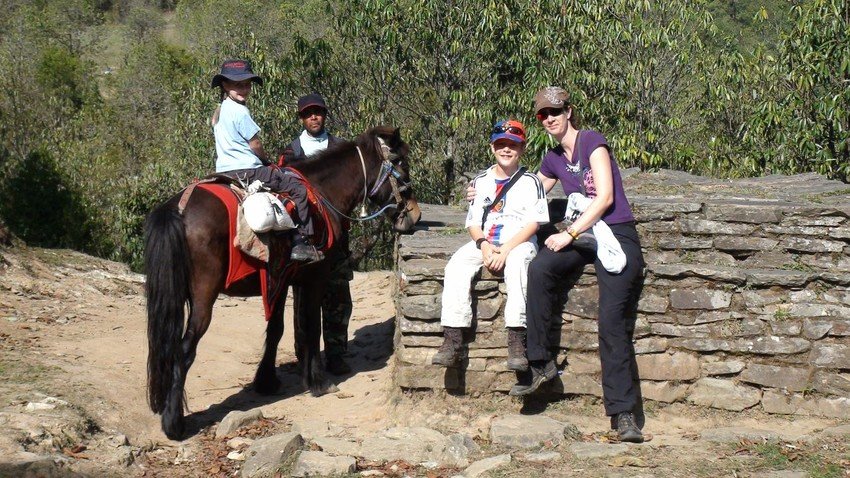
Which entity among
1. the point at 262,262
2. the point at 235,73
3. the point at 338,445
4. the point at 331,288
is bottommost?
the point at 338,445

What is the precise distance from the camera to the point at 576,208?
5.61m

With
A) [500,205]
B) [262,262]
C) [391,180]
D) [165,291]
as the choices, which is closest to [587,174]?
[500,205]

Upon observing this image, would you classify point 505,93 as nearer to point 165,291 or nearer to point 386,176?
point 386,176

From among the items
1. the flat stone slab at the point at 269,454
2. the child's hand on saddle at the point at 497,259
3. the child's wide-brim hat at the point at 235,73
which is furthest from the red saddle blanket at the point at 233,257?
the child's hand on saddle at the point at 497,259

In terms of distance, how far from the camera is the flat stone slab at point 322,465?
15.9 ft

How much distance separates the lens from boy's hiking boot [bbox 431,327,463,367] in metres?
5.50

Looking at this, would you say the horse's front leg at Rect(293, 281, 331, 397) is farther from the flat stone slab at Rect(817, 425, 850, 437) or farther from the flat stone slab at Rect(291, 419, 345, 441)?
the flat stone slab at Rect(817, 425, 850, 437)

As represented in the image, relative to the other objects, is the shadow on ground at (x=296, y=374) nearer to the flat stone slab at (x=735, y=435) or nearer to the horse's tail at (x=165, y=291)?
the horse's tail at (x=165, y=291)

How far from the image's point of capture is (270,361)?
6797 millimetres

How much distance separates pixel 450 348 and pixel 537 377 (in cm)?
56

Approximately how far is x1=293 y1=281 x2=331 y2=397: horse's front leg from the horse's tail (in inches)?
48.7

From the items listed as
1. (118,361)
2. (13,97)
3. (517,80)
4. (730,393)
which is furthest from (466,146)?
(13,97)

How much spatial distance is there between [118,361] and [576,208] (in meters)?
4.00

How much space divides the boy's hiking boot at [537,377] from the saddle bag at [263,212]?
Result: 1.89m
